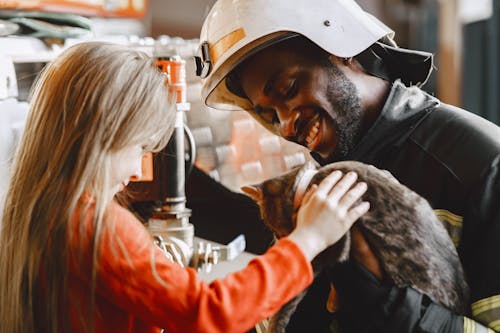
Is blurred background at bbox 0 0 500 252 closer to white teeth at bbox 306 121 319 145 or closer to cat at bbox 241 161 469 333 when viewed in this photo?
white teeth at bbox 306 121 319 145

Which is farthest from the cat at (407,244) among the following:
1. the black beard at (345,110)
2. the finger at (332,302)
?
the black beard at (345,110)

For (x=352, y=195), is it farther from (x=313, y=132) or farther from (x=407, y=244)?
(x=313, y=132)

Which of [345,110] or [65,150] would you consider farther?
[345,110]

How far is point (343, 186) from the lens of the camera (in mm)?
1264

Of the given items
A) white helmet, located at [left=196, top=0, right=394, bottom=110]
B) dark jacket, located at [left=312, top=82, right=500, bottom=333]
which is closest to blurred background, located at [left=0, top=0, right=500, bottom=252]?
white helmet, located at [left=196, top=0, right=394, bottom=110]

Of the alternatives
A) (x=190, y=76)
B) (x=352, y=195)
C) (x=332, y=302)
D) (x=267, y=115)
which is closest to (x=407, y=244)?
(x=352, y=195)

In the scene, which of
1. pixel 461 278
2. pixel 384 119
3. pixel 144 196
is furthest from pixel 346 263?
pixel 144 196

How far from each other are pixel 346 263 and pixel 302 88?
2.00 feet

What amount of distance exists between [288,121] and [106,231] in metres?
0.73

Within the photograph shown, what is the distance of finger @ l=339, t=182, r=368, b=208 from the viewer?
4.09 ft

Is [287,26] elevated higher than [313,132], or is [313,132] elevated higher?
[287,26]

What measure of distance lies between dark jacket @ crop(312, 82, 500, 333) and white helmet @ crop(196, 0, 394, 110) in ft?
0.62

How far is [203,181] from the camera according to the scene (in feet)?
8.80

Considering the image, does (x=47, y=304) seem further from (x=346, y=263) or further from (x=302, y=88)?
(x=302, y=88)
